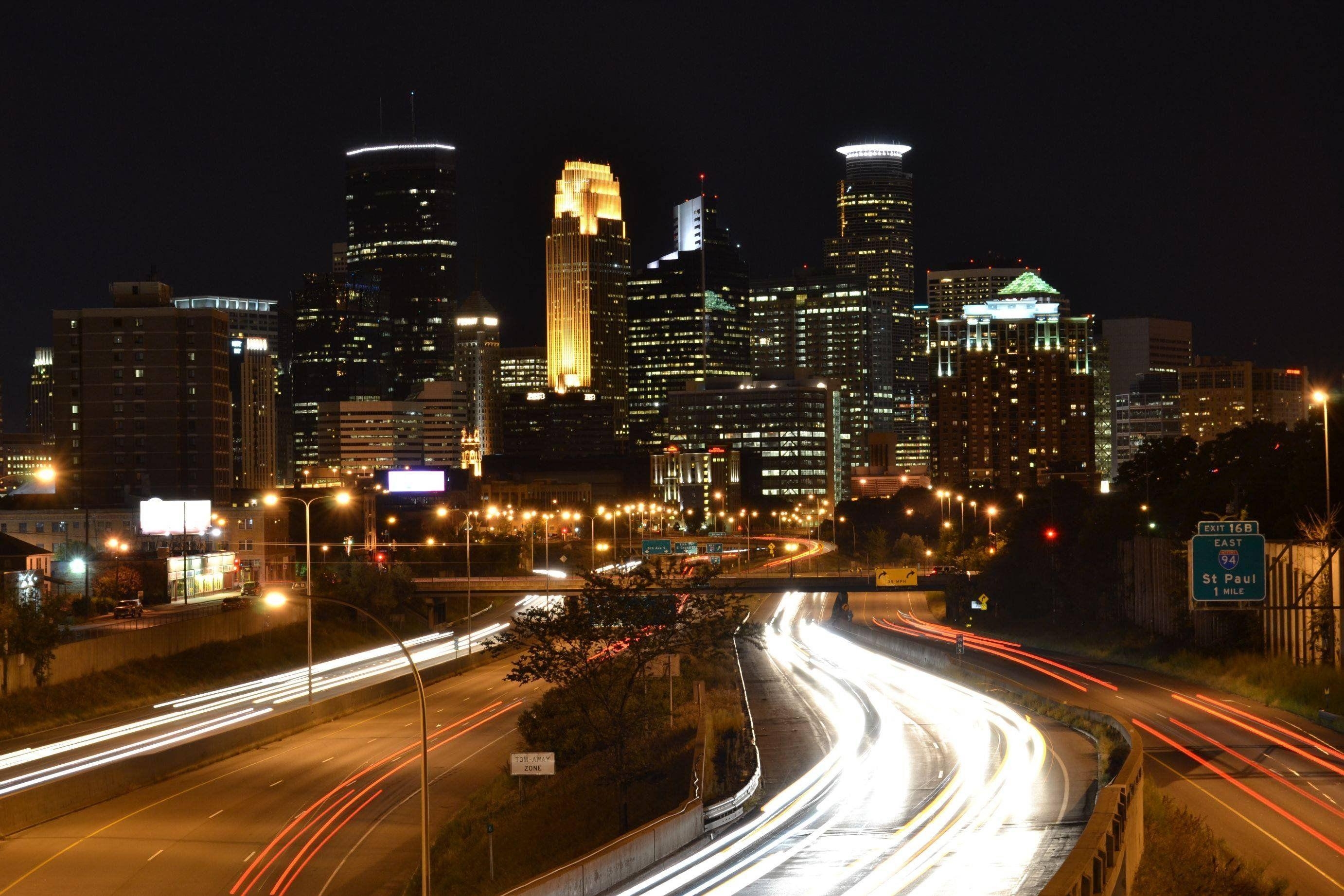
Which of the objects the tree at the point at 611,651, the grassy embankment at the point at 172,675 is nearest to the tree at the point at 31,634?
the grassy embankment at the point at 172,675

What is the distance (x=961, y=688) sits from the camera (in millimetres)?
69250

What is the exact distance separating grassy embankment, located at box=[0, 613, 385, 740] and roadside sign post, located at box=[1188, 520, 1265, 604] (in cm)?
4897

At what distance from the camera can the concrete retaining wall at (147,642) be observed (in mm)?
72062

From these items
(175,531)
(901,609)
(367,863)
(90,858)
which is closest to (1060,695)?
(367,863)

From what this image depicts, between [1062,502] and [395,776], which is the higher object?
[1062,502]

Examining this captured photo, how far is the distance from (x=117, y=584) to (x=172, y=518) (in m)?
24.0

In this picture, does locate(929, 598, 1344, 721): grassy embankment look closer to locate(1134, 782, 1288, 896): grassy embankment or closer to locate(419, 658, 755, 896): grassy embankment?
locate(419, 658, 755, 896): grassy embankment

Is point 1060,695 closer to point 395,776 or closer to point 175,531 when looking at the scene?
point 395,776

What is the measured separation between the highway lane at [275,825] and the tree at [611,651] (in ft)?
15.8

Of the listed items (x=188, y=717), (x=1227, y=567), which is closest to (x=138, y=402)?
(x=188, y=717)

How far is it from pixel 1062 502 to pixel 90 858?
81.1 meters

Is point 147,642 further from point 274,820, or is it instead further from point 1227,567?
point 1227,567

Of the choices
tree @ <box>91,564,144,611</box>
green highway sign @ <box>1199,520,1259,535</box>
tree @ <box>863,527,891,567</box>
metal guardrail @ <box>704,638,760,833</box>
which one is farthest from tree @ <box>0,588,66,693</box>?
tree @ <box>863,527,891,567</box>

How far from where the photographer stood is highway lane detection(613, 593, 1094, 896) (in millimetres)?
32062
